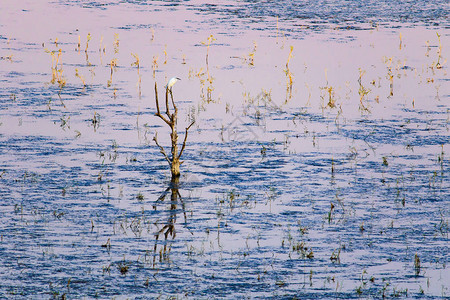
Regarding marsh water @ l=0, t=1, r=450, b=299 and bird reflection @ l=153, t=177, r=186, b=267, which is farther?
bird reflection @ l=153, t=177, r=186, b=267

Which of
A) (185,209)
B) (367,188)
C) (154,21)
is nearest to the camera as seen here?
(185,209)

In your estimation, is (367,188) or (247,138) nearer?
(367,188)

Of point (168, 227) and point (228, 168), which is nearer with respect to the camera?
point (168, 227)

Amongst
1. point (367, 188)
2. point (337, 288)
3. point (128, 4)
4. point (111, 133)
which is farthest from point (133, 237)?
point (128, 4)

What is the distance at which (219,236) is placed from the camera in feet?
31.4

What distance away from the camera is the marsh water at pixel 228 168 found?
845cm

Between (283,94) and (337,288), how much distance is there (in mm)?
10367

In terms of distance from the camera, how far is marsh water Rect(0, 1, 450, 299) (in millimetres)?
8445

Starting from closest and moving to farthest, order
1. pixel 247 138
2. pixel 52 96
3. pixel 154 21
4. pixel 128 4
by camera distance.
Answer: pixel 247 138, pixel 52 96, pixel 154 21, pixel 128 4

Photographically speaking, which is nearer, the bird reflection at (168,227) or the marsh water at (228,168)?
the marsh water at (228,168)

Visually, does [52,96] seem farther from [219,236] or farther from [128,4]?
[128,4]

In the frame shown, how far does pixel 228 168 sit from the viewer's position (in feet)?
41.3

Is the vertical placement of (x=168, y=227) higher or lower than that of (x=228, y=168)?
lower

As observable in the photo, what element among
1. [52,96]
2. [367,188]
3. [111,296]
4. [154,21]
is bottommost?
[111,296]
